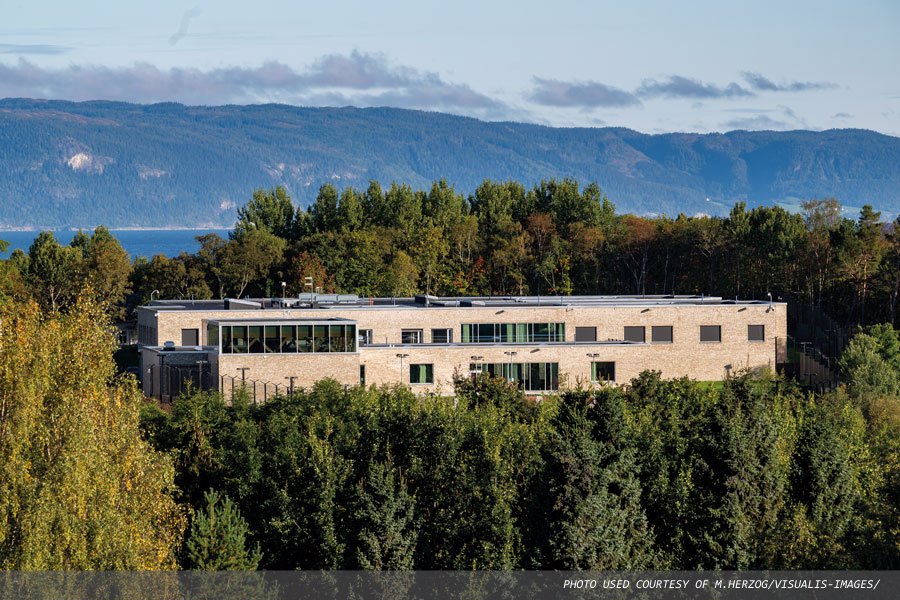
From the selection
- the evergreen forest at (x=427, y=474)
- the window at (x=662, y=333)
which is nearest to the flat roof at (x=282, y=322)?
the evergreen forest at (x=427, y=474)

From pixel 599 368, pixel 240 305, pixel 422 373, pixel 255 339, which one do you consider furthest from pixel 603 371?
pixel 240 305

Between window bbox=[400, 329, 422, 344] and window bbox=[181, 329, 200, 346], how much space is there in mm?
10877

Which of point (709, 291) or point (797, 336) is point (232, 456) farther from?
point (709, 291)

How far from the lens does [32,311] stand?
34.7 m

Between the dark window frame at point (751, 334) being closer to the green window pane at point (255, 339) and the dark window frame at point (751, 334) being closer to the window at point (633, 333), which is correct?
the window at point (633, 333)

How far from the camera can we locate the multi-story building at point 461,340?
66.4 metres

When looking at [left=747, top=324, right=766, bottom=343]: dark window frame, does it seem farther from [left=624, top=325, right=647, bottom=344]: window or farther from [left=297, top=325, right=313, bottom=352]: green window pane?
[left=297, top=325, right=313, bottom=352]: green window pane

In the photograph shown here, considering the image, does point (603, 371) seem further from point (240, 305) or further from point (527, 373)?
point (240, 305)

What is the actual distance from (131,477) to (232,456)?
10.9 meters

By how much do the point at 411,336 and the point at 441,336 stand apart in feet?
5.69

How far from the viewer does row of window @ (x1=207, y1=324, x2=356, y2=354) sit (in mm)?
65750

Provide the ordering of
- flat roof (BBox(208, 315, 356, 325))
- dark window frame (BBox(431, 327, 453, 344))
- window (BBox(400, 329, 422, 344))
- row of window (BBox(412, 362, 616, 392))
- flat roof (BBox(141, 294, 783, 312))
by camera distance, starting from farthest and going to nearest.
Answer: flat roof (BBox(141, 294, 783, 312)) → dark window frame (BBox(431, 327, 453, 344)) → window (BBox(400, 329, 422, 344)) → row of window (BBox(412, 362, 616, 392)) → flat roof (BBox(208, 315, 356, 325))

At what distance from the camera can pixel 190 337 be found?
76250 mm

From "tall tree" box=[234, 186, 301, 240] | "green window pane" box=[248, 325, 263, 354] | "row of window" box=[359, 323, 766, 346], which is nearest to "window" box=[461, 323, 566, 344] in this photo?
"row of window" box=[359, 323, 766, 346]
